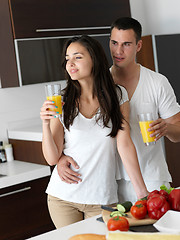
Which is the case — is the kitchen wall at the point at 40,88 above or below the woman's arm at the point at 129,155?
above

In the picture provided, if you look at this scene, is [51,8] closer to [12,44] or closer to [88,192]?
[12,44]

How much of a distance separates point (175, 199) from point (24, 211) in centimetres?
174

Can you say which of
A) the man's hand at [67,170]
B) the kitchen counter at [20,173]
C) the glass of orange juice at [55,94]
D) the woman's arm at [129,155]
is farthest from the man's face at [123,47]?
the kitchen counter at [20,173]

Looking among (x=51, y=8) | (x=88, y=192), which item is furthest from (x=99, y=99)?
(x=51, y=8)

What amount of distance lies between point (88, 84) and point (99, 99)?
0.32 ft

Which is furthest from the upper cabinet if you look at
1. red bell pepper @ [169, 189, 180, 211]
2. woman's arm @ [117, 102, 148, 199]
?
red bell pepper @ [169, 189, 180, 211]

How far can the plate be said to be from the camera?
141 centimetres

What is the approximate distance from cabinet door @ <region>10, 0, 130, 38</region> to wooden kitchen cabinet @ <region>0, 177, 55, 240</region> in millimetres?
1166

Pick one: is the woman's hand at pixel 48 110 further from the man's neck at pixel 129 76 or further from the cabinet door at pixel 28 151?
the cabinet door at pixel 28 151

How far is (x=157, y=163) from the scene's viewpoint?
88.0 inches

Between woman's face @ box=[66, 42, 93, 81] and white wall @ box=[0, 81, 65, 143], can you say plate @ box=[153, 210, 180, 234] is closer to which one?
woman's face @ box=[66, 42, 93, 81]

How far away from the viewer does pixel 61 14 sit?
3482 millimetres

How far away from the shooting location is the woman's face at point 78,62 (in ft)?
6.62

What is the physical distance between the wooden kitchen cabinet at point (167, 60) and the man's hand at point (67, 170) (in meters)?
1.89
